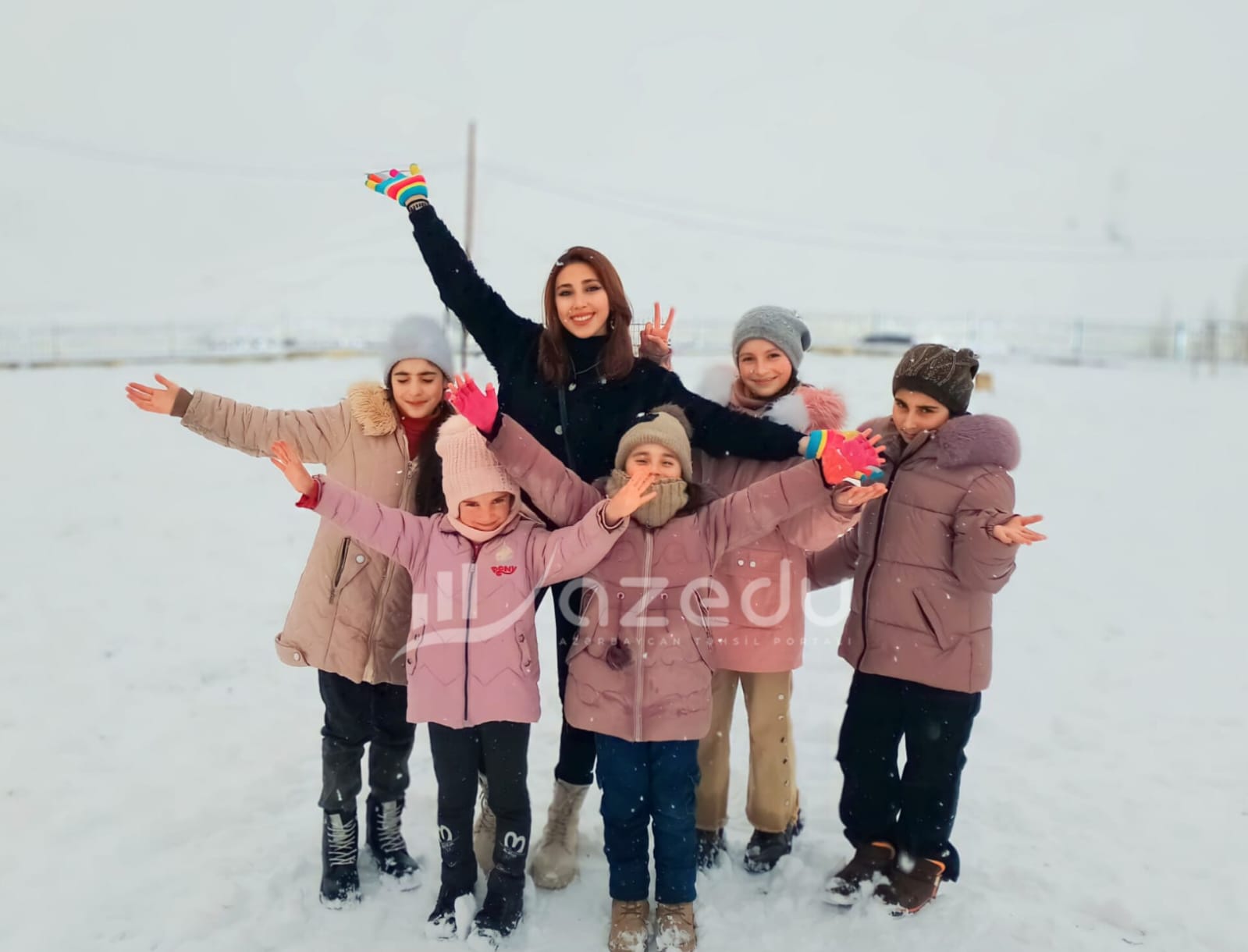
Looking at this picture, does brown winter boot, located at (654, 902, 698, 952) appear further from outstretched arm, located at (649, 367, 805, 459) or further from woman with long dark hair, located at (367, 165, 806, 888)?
outstretched arm, located at (649, 367, 805, 459)

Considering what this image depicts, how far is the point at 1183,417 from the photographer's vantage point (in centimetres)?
1270

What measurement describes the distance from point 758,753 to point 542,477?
4.25 ft

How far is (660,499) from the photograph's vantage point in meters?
2.69

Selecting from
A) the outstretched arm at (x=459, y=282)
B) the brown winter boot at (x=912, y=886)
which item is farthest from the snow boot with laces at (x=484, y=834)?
the outstretched arm at (x=459, y=282)

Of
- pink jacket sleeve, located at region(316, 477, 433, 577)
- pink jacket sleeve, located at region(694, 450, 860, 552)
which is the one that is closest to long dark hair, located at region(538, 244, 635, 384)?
pink jacket sleeve, located at region(694, 450, 860, 552)

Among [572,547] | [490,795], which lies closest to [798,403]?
[572,547]

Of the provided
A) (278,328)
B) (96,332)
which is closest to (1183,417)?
(278,328)

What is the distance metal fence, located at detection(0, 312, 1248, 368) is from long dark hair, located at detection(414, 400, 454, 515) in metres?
12.8

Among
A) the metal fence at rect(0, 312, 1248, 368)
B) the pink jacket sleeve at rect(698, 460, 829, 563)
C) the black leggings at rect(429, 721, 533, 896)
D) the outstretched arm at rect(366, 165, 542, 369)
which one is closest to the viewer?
the pink jacket sleeve at rect(698, 460, 829, 563)

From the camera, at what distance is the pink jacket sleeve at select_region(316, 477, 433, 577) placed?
2623 millimetres

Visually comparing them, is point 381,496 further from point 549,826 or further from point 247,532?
point 247,532

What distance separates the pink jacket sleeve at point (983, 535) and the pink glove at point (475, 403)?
1526 millimetres

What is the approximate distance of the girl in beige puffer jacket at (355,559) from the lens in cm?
283

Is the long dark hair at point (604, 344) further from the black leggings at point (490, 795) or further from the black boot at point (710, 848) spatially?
the black boot at point (710, 848)
